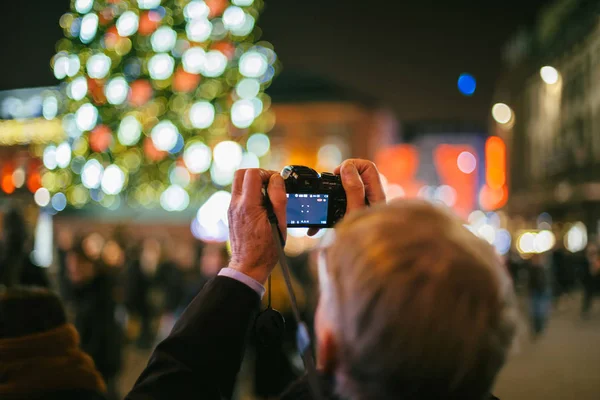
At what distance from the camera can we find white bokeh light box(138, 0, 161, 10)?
5.48 meters

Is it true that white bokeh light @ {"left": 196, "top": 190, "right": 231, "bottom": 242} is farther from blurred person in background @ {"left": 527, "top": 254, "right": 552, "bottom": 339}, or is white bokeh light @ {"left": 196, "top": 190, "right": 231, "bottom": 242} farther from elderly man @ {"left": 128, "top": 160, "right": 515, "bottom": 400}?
blurred person in background @ {"left": 527, "top": 254, "right": 552, "bottom": 339}

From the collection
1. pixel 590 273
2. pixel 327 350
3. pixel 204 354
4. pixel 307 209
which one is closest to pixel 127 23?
pixel 307 209

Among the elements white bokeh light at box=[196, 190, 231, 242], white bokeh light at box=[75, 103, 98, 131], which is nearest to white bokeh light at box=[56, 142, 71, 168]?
white bokeh light at box=[75, 103, 98, 131]

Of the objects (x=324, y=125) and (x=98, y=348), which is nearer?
(x=98, y=348)

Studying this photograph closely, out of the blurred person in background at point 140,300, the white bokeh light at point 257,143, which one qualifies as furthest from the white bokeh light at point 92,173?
the blurred person in background at point 140,300

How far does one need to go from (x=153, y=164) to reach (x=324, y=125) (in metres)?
61.7

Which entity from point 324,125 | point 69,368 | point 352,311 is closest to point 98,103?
point 69,368

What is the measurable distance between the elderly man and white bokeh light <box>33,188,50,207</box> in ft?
17.9

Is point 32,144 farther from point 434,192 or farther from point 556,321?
point 434,192

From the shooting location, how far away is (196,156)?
6508 mm

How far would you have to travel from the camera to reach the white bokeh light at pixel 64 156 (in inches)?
236

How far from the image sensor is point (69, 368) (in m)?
2.40

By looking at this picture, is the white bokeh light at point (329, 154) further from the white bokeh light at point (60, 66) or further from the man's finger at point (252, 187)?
the man's finger at point (252, 187)

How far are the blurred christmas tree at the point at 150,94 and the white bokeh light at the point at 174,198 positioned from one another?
0.01m
